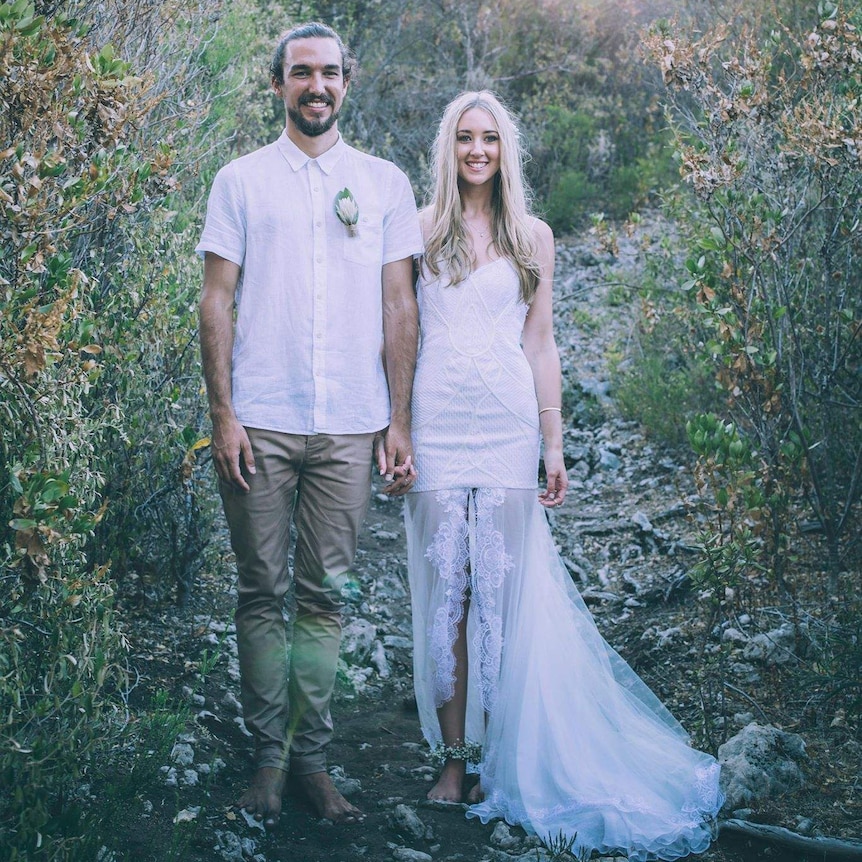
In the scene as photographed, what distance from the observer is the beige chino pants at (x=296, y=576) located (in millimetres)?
3490

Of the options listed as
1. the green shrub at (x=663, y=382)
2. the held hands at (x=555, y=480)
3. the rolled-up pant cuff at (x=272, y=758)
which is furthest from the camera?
the green shrub at (x=663, y=382)

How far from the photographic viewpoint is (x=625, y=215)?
11.9m

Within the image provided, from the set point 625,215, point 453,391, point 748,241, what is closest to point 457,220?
point 453,391

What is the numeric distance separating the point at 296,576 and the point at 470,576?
63 centimetres

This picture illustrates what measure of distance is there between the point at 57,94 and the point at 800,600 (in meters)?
3.87

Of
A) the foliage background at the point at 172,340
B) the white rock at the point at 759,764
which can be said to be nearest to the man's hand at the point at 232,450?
the foliage background at the point at 172,340

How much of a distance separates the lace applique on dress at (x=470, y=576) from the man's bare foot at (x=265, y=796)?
642 millimetres

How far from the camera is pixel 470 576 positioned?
371cm

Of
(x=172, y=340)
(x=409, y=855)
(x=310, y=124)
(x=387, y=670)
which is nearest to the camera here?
(x=409, y=855)

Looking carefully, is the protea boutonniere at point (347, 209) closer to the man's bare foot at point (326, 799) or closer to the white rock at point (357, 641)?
the man's bare foot at point (326, 799)

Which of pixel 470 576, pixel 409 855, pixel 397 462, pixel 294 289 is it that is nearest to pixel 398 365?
pixel 397 462

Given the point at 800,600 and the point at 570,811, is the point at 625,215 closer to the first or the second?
the point at 800,600

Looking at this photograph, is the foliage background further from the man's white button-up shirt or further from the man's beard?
the man's beard

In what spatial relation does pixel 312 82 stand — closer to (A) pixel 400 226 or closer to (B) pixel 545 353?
(A) pixel 400 226
